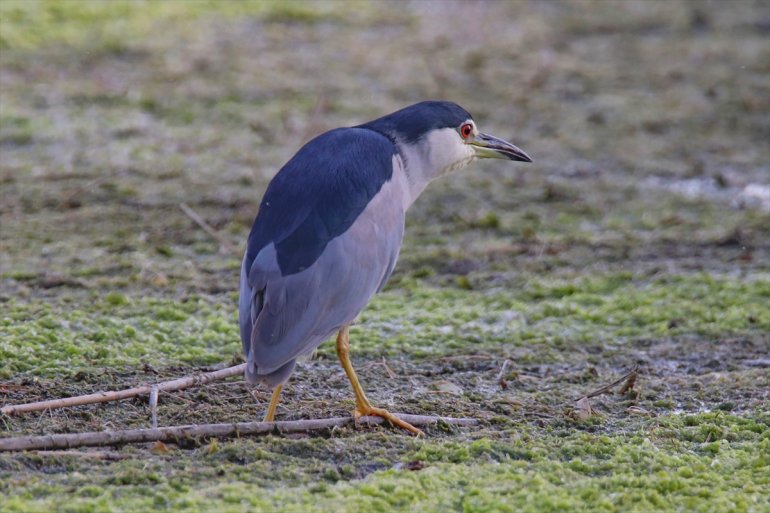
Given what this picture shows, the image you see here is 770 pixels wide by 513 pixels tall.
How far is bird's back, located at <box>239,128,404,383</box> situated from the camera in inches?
149

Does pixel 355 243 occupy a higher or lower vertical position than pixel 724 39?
lower

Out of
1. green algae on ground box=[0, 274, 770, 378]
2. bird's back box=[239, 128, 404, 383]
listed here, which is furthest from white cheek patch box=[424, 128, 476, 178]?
green algae on ground box=[0, 274, 770, 378]

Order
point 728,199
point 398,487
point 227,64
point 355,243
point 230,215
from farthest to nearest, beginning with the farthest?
point 227,64 < point 728,199 < point 230,215 < point 355,243 < point 398,487

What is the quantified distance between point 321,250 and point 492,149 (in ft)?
4.12

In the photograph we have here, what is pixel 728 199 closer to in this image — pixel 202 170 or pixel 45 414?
pixel 202 170

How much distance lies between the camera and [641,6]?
39.2 ft

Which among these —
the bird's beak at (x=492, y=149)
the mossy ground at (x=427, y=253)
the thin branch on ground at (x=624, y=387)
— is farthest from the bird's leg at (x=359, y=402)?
the bird's beak at (x=492, y=149)

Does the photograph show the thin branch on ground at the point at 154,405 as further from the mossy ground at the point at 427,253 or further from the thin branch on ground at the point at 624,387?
the thin branch on ground at the point at 624,387

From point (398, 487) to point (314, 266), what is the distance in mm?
842

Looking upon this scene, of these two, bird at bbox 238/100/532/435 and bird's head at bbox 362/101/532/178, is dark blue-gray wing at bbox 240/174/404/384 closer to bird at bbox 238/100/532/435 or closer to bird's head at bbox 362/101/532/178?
bird at bbox 238/100/532/435

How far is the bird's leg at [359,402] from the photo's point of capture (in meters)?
3.89

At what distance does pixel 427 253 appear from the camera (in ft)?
19.8

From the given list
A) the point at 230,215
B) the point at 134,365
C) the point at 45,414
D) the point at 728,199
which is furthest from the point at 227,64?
the point at 45,414

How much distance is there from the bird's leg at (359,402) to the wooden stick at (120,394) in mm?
344
